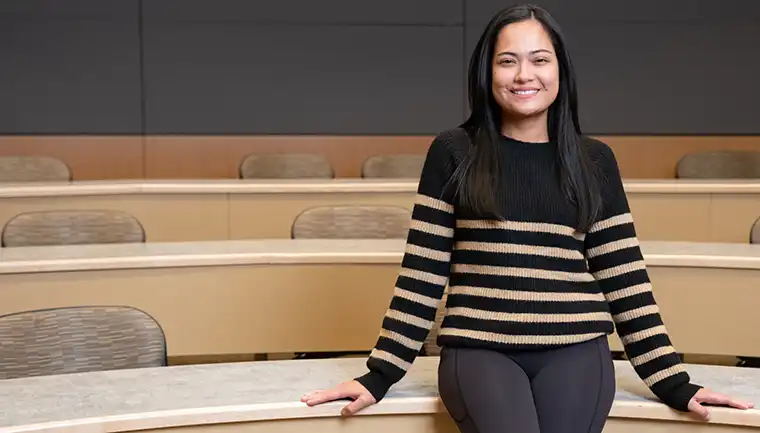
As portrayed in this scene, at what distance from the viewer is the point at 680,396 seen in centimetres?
152

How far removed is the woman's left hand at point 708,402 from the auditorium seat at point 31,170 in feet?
12.2

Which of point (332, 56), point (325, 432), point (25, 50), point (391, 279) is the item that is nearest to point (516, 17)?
point (325, 432)

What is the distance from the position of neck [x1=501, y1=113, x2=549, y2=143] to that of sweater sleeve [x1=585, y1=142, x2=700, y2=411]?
5.6 inches

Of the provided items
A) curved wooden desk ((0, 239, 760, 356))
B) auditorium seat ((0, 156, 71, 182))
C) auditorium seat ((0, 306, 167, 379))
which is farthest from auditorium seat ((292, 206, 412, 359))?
auditorium seat ((0, 156, 71, 182))

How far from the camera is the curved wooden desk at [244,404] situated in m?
1.45

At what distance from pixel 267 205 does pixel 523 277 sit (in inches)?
94.9

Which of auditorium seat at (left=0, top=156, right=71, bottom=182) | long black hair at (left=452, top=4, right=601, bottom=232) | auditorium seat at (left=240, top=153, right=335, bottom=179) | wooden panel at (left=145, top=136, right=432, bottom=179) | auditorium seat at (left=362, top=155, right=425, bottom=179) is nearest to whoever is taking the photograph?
long black hair at (left=452, top=4, right=601, bottom=232)

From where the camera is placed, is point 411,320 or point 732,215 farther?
point 732,215

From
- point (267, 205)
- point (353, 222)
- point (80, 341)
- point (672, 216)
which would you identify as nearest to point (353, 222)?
point (353, 222)

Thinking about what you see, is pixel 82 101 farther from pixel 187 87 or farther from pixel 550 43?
pixel 550 43

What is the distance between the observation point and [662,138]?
5750 mm

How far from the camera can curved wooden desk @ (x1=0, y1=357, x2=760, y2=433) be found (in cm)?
145

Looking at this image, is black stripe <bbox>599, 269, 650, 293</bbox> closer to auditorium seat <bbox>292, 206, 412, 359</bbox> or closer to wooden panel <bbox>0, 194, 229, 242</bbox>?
auditorium seat <bbox>292, 206, 412, 359</bbox>

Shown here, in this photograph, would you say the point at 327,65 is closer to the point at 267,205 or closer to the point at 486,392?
the point at 267,205
